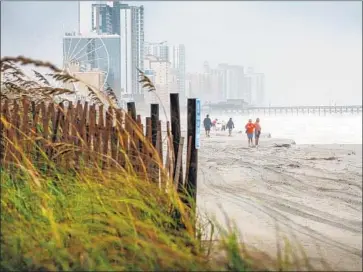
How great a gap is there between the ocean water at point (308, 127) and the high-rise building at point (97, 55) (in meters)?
0.53

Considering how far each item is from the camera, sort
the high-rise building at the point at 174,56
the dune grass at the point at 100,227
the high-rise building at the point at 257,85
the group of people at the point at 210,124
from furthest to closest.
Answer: the group of people at the point at 210,124
the high-rise building at the point at 174,56
the high-rise building at the point at 257,85
the dune grass at the point at 100,227

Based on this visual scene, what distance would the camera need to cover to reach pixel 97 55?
3.10 metres

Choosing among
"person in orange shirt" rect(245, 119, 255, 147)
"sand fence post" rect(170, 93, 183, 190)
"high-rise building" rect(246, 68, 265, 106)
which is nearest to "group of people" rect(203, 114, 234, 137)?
"person in orange shirt" rect(245, 119, 255, 147)

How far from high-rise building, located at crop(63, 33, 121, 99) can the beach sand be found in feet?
2.11

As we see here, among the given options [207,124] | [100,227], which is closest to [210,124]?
[207,124]

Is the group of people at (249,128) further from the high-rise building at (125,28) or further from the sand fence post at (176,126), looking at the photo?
the sand fence post at (176,126)

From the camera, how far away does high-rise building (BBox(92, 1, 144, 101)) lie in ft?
9.49

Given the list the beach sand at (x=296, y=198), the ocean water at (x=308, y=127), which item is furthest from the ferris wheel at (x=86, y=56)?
the beach sand at (x=296, y=198)

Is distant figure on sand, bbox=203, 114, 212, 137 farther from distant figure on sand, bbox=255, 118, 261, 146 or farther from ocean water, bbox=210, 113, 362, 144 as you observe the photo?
distant figure on sand, bbox=255, 118, 261, 146

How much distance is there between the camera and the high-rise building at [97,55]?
2.98 m

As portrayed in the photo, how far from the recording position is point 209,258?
6.04 feet

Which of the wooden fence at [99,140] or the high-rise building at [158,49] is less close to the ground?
the high-rise building at [158,49]

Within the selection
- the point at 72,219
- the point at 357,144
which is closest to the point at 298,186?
the point at 357,144

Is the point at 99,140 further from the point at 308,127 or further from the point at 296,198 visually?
the point at 308,127
